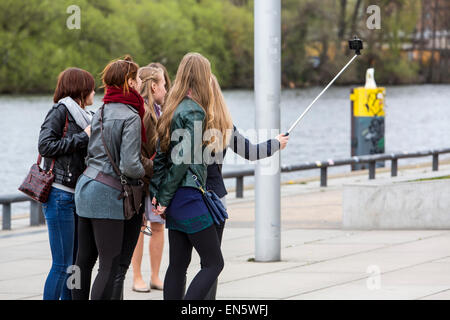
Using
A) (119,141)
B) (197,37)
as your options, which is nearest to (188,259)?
(119,141)

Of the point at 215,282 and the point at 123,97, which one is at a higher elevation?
the point at 123,97

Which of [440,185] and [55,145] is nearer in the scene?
[55,145]

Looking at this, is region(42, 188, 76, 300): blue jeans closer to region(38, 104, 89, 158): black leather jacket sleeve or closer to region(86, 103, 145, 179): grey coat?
region(38, 104, 89, 158): black leather jacket sleeve

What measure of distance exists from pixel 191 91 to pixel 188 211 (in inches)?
25.3

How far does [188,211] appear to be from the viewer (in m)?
5.11

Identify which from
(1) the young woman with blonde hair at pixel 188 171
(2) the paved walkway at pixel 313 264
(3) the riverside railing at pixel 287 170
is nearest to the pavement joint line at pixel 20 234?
(2) the paved walkway at pixel 313 264

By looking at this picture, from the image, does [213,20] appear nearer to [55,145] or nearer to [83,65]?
[83,65]

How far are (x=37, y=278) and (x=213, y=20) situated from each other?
2777 inches

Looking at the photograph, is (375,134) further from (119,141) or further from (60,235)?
(119,141)

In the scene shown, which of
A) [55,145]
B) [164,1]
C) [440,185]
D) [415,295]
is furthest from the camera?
[164,1]

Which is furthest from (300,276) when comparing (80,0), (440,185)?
(80,0)

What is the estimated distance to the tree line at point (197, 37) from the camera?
64750 millimetres

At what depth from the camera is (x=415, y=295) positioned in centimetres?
625

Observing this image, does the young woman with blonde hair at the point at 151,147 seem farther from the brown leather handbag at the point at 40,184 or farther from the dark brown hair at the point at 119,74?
the brown leather handbag at the point at 40,184
